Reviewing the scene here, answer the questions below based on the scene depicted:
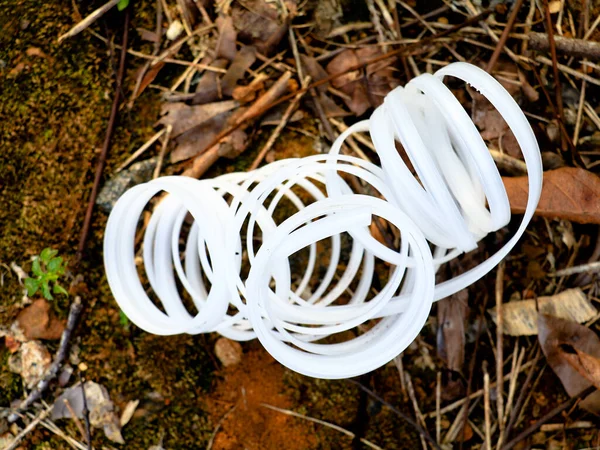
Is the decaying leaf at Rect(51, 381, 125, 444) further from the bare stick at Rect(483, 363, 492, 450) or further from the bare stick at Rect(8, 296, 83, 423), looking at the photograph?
the bare stick at Rect(483, 363, 492, 450)

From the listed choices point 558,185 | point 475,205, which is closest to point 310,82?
point 475,205

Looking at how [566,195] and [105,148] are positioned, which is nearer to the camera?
[566,195]

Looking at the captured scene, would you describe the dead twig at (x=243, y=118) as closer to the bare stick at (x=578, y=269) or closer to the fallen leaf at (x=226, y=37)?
the fallen leaf at (x=226, y=37)

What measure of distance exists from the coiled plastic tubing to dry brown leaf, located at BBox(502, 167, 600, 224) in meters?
0.22

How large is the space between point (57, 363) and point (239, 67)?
5.19 feet

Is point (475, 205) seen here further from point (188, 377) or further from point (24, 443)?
point (24, 443)

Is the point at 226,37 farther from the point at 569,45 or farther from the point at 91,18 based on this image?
the point at 569,45

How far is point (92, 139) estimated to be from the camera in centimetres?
250

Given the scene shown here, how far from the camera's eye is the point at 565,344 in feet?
7.63

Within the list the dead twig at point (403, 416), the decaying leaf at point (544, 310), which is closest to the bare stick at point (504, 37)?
the decaying leaf at point (544, 310)

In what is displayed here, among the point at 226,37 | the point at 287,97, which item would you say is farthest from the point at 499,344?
the point at 226,37

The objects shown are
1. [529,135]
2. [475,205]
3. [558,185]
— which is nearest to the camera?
[529,135]

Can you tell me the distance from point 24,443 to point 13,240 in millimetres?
924

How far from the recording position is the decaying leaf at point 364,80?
2.45m
